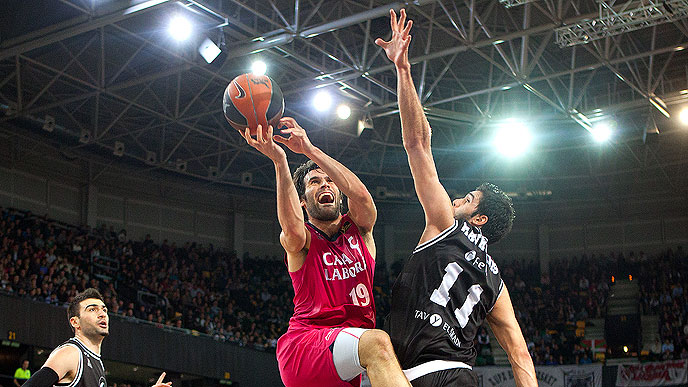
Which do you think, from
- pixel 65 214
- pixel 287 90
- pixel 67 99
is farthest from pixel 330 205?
pixel 65 214

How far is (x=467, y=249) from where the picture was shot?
453cm

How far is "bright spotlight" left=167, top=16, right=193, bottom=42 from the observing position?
17.0 metres

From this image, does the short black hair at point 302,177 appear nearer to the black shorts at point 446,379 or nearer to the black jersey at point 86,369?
the black shorts at point 446,379

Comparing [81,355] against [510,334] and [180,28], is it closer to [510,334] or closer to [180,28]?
[510,334]

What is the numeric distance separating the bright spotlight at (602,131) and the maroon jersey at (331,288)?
1994 centimetres

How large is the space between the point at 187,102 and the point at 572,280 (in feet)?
48.7

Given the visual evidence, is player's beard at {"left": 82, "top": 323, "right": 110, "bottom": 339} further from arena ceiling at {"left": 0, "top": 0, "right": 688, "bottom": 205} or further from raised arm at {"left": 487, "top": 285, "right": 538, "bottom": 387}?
arena ceiling at {"left": 0, "top": 0, "right": 688, "bottom": 205}

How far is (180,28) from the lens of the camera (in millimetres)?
17125

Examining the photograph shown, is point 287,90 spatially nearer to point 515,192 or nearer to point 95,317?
point 515,192

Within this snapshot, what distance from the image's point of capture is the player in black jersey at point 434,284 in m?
4.31

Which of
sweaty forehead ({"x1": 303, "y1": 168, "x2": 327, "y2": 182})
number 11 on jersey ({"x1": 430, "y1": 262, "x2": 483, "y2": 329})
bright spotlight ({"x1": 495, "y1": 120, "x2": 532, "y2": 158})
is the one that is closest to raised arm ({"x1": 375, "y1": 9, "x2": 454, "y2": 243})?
number 11 on jersey ({"x1": 430, "y1": 262, "x2": 483, "y2": 329})

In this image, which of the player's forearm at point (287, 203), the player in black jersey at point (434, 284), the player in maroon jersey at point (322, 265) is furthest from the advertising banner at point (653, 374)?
the player's forearm at point (287, 203)

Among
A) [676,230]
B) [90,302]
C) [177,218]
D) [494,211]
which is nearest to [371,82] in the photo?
[177,218]

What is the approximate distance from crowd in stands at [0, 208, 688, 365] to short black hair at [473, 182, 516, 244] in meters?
14.6
